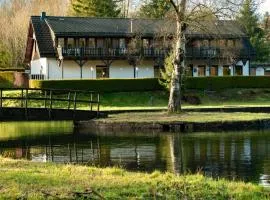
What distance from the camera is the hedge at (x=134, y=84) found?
5288 cm

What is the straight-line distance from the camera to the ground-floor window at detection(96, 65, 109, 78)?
67125 millimetres

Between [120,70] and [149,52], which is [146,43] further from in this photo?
[120,70]

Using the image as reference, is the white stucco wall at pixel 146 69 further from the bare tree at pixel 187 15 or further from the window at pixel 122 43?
the bare tree at pixel 187 15

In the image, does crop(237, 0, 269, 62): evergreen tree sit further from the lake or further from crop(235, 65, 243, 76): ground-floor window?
the lake

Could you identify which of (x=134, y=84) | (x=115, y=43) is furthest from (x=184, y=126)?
(x=115, y=43)

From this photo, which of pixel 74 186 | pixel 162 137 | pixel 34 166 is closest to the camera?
pixel 74 186

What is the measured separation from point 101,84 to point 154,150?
29805 millimetres

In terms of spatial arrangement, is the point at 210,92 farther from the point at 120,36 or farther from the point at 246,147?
the point at 246,147

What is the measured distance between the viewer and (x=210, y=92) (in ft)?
184

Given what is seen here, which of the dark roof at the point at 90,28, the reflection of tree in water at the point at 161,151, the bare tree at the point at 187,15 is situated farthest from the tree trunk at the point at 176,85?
the dark roof at the point at 90,28

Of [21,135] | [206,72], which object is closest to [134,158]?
[21,135]

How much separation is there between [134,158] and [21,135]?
12.0 meters

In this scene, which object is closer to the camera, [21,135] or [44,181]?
[44,181]

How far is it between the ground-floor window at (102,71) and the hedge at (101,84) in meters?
13.6
